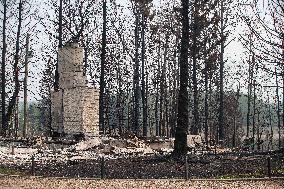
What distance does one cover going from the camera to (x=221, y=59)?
125 feet

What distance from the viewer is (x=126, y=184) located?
14.1m

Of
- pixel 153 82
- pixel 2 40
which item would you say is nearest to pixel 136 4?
pixel 153 82

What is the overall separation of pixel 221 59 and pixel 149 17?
712 centimetres

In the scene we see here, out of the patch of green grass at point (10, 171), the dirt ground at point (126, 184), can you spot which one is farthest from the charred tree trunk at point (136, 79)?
the dirt ground at point (126, 184)

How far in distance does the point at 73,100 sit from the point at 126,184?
45.1ft

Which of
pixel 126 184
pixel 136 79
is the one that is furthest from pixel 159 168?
pixel 136 79

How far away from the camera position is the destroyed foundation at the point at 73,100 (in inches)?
1060

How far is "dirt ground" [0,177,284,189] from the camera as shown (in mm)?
13695

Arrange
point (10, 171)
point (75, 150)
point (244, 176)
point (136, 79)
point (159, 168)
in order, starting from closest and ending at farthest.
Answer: point (244, 176)
point (159, 168)
point (10, 171)
point (75, 150)
point (136, 79)

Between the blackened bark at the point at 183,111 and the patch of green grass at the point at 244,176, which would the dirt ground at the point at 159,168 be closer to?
the patch of green grass at the point at 244,176

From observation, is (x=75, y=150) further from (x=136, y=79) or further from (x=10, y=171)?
(x=136, y=79)

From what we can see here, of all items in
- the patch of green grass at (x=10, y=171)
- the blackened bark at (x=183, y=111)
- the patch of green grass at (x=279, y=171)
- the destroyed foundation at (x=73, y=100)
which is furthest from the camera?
the destroyed foundation at (x=73, y=100)

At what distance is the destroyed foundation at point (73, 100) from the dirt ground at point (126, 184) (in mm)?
11904

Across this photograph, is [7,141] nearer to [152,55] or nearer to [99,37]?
[99,37]
